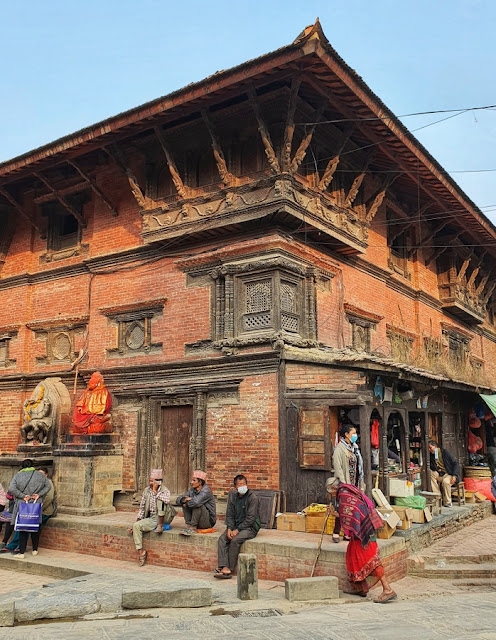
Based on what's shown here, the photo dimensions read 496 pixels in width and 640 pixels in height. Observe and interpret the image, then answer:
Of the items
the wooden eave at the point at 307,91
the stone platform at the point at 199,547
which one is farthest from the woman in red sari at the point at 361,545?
the wooden eave at the point at 307,91

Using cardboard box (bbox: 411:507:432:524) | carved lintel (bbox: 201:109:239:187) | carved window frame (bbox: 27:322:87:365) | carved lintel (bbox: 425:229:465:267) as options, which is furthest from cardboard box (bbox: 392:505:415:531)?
carved lintel (bbox: 425:229:465:267)

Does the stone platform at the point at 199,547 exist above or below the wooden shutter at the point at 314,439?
below

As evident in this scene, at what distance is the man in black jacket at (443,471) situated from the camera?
13094mm

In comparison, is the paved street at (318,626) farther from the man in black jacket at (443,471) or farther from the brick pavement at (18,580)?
the man in black jacket at (443,471)

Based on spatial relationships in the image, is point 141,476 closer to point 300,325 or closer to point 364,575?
point 300,325

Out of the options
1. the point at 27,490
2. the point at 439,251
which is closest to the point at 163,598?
the point at 27,490

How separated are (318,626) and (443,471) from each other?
8991 mm

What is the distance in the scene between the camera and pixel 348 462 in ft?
30.4

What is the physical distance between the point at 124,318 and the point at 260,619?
8.39 m

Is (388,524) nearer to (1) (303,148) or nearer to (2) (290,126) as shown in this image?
(1) (303,148)

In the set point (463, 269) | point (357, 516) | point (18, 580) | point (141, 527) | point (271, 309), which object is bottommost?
point (18, 580)

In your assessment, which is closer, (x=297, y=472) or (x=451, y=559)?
(x=451, y=559)

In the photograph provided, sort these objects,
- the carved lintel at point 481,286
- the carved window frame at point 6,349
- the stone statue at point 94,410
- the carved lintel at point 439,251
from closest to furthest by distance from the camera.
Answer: the stone statue at point 94,410 → the carved window frame at point 6,349 → the carved lintel at point 439,251 → the carved lintel at point 481,286

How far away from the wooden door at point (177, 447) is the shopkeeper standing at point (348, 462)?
12.2 ft
